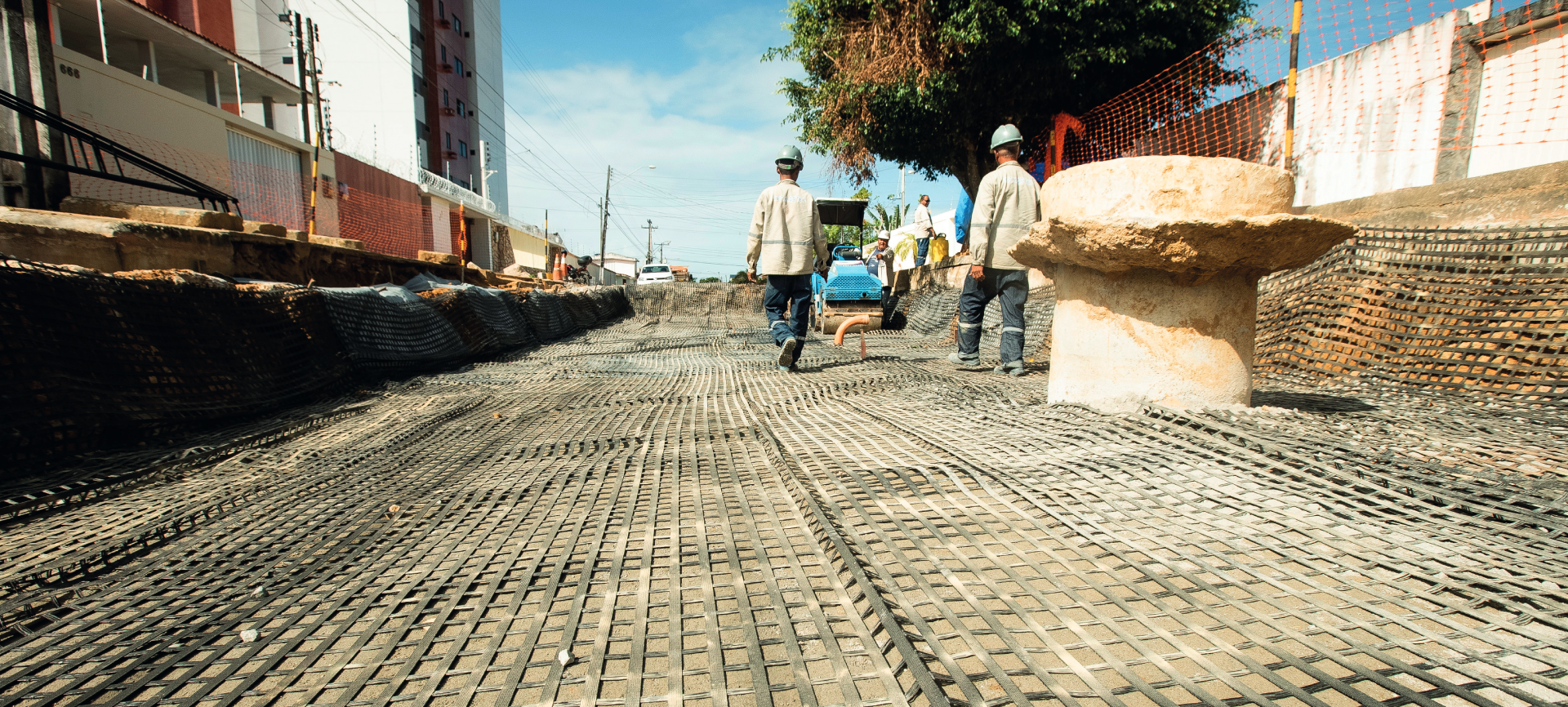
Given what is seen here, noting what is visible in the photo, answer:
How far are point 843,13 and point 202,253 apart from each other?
937 centimetres

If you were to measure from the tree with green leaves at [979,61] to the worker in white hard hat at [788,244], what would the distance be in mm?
5890

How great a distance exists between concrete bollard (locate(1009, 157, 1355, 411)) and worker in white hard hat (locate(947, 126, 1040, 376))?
1.28 metres

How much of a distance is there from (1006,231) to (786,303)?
1.62 m

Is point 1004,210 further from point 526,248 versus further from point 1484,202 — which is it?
point 526,248

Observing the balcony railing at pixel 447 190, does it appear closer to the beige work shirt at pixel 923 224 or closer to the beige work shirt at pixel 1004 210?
the beige work shirt at pixel 923 224

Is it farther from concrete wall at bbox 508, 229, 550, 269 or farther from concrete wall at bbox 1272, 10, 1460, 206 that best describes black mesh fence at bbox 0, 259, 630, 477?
concrete wall at bbox 508, 229, 550, 269

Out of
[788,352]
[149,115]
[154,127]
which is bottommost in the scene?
[788,352]

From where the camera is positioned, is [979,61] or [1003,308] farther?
[979,61]

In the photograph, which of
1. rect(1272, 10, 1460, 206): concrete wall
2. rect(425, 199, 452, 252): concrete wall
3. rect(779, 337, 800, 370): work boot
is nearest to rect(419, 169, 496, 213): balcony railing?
rect(425, 199, 452, 252): concrete wall

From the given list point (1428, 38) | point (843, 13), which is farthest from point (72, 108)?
point (1428, 38)

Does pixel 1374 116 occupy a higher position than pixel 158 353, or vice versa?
pixel 1374 116

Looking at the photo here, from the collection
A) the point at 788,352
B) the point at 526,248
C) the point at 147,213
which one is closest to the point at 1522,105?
the point at 788,352

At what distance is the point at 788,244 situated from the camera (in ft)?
14.7

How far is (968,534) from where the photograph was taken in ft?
4.93
